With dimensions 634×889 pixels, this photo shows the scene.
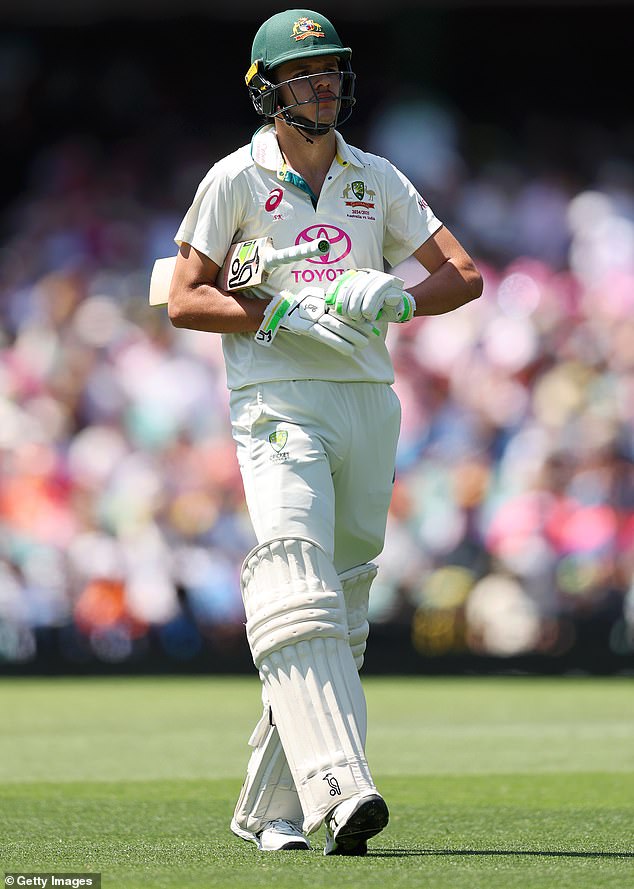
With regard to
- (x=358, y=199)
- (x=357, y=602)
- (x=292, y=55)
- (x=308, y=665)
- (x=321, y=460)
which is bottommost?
(x=308, y=665)

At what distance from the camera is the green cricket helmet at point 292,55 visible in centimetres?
407

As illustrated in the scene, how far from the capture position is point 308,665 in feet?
12.5

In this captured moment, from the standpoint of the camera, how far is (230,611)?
409 inches

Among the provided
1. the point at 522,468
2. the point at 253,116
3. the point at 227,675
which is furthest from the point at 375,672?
the point at 253,116

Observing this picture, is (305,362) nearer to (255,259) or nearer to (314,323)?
(314,323)

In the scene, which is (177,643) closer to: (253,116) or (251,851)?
(253,116)

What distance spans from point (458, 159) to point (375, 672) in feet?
15.0

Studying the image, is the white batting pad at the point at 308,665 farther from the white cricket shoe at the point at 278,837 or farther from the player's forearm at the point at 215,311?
the player's forearm at the point at 215,311

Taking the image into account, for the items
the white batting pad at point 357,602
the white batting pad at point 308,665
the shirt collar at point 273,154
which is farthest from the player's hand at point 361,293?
the white batting pad at point 357,602

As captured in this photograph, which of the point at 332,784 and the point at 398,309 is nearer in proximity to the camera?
the point at 332,784

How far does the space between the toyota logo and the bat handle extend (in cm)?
17

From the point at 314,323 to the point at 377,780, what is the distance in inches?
90.2

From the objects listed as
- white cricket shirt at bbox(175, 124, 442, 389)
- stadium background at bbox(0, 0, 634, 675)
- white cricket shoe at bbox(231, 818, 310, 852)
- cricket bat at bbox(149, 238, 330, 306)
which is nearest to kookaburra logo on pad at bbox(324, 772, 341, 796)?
white cricket shoe at bbox(231, 818, 310, 852)

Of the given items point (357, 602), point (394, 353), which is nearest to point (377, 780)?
point (357, 602)
